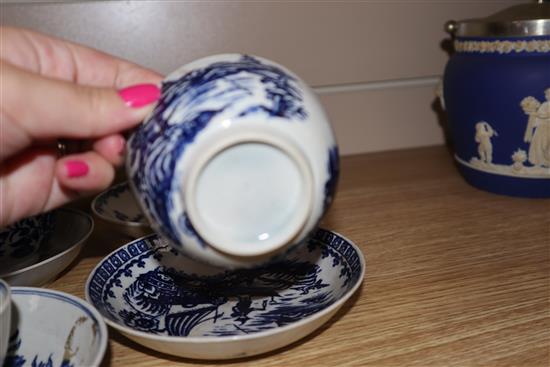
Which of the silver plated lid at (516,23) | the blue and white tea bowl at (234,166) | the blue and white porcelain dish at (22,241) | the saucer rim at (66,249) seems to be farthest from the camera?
the silver plated lid at (516,23)

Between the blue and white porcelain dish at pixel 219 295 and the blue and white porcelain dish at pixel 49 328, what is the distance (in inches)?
0.7

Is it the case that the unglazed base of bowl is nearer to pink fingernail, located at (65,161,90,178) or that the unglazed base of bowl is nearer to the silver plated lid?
pink fingernail, located at (65,161,90,178)

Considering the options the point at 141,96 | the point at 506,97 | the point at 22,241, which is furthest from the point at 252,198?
the point at 506,97

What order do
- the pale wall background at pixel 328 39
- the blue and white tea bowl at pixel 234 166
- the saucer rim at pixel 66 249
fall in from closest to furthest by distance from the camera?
1. the blue and white tea bowl at pixel 234 166
2. the saucer rim at pixel 66 249
3. the pale wall background at pixel 328 39

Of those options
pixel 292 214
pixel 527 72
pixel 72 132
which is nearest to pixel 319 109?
pixel 292 214

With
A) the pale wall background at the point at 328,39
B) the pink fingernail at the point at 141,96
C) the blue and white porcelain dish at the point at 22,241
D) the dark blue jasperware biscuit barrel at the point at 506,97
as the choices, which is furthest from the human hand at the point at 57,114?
the dark blue jasperware biscuit barrel at the point at 506,97

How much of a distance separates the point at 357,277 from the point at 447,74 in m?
0.50

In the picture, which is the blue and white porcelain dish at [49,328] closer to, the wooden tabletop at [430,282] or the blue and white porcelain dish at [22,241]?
the wooden tabletop at [430,282]

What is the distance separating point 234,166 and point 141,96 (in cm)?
11

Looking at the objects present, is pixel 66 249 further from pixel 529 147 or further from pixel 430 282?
pixel 529 147

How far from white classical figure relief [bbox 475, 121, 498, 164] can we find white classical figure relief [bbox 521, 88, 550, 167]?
0.05 metres

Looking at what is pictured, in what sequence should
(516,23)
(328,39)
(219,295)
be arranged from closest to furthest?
(219,295), (516,23), (328,39)

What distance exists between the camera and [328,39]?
102 centimetres

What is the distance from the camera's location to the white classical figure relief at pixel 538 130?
0.76 m
